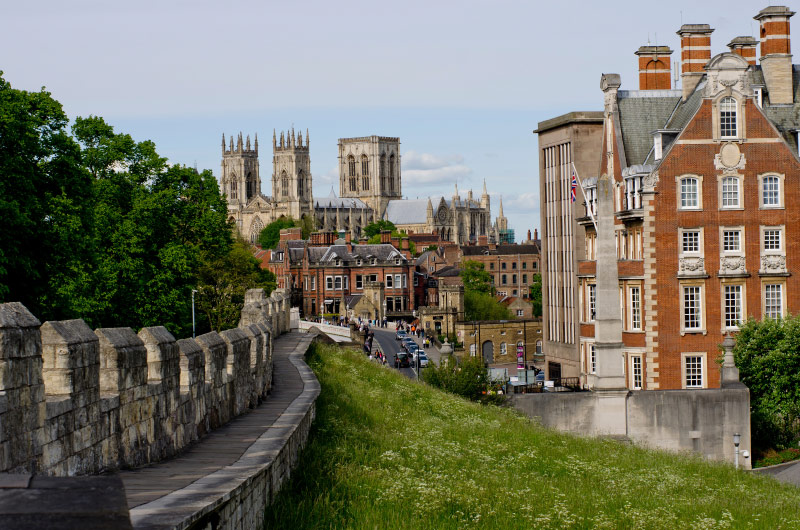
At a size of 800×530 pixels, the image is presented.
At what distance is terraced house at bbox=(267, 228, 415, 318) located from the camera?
13950cm

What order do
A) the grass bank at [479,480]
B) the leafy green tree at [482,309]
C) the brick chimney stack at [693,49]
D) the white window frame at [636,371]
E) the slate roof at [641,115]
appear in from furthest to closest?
the leafy green tree at [482,309] < the brick chimney stack at [693,49] < the slate roof at [641,115] < the white window frame at [636,371] < the grass bank at [479,480]

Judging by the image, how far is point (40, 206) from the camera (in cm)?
3566

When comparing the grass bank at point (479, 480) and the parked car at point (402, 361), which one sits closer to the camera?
the grass bank at point (479, 480)

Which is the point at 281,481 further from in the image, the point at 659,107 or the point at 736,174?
the point at 659,107

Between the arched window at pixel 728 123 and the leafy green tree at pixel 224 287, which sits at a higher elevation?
the arched window at pixel 728 123

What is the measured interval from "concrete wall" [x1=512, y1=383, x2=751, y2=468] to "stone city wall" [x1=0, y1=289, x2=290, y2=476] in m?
23.1

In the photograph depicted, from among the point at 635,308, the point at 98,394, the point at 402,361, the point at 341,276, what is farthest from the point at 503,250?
the point at 98,394

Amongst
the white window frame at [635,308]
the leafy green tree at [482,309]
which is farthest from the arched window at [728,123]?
the leafy green tree at [482,309]

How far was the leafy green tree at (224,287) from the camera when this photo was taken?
70562 millimetres

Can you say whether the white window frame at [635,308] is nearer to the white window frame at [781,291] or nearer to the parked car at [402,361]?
the white window frame at [781,291]

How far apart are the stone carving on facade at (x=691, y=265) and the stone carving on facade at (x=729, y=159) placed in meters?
3.78

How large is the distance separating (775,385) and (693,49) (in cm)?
1748

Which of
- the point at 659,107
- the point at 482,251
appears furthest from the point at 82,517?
the point at 482,251

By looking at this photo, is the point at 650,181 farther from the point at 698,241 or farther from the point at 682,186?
the point at 698,241
